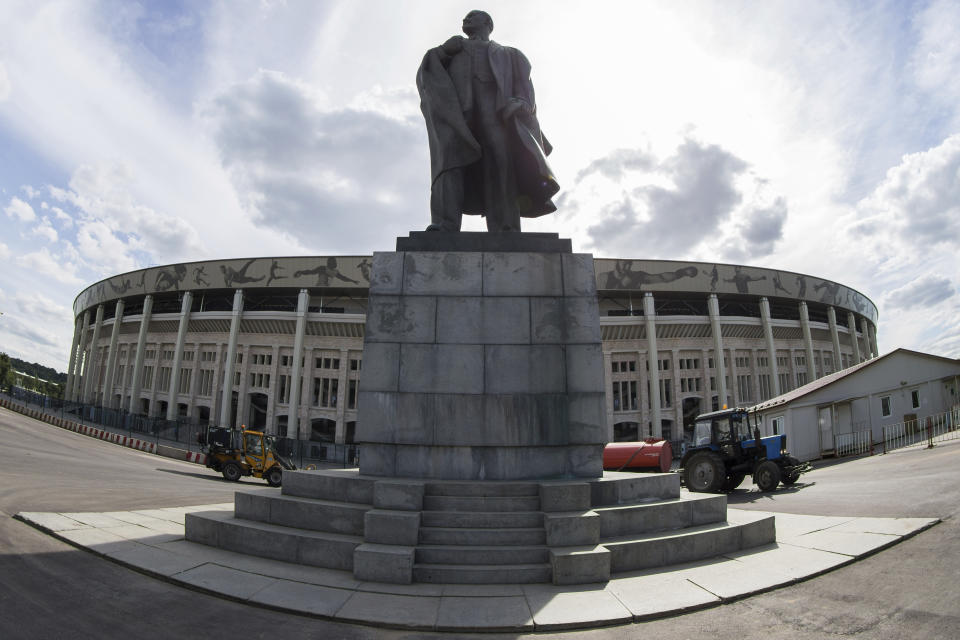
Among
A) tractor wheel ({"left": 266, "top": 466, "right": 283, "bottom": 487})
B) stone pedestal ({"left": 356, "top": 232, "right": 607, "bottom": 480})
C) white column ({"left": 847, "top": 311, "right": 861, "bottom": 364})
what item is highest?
white column ({"left": 847, "top": 311, "right": 861, "bottom": 364})

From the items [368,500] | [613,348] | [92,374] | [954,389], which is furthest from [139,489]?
[92,374]

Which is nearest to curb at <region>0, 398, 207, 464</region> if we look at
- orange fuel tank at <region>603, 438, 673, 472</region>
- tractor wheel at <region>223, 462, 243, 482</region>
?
tractor wheel at <region>223, 462, 243, 482</region>

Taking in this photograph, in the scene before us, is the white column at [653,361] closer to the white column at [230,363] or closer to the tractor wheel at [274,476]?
the tractor wheel at [274,476]

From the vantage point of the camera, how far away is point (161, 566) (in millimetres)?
4793

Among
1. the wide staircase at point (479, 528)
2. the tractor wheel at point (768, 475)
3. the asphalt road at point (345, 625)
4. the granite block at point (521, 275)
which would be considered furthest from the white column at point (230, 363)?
the granite block at point (521, 275)

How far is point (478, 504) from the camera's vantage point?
209 inches

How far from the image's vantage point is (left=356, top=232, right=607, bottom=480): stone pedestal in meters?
6.10

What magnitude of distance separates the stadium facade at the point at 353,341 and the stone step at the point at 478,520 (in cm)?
4059

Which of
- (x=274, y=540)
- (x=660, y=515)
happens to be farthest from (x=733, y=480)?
(x=274, y=540)

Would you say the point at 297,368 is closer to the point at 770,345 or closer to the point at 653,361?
the point at 653,361

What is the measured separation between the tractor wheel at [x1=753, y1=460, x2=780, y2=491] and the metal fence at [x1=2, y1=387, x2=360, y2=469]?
26095mm

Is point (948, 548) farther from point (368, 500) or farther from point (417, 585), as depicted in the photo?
point (368, 500)

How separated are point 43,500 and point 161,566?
6649 millimetres

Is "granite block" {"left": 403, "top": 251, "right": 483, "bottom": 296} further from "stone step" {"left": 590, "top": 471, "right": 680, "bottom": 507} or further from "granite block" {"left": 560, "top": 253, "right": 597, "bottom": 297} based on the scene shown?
"stone step" {"left": 590, "top": 471, "right": 680, "bottom": 507}
